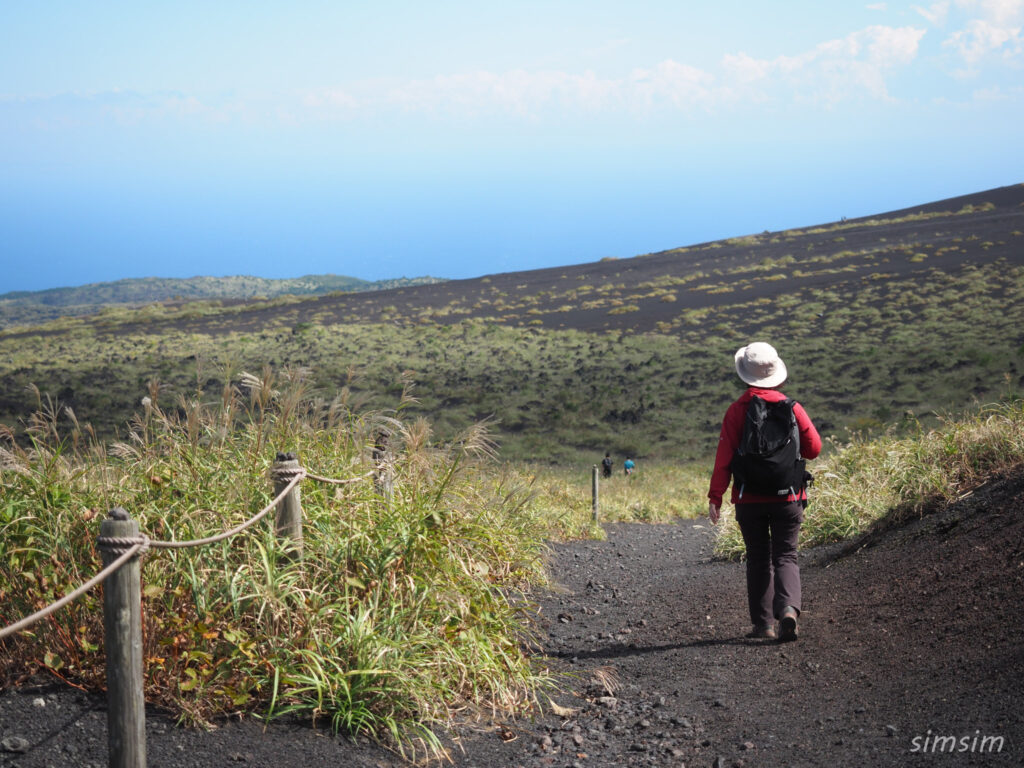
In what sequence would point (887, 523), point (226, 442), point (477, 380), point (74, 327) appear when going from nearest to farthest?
point (226, 442) → point (887, 523) → point (477, 380) → point (74, 327)

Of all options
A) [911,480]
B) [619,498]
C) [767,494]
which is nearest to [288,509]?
[767,494]

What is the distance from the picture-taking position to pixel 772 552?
5.07 m

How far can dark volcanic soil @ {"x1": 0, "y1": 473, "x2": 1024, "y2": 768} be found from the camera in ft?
11.2

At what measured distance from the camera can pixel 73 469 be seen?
4.72 m

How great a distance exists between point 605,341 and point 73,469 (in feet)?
116

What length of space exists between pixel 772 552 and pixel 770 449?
27.6 inches

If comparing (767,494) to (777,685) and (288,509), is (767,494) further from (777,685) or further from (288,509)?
(288,509)

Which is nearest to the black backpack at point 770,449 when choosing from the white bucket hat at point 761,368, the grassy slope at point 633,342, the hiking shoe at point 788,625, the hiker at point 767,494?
the hiker at point 767,494

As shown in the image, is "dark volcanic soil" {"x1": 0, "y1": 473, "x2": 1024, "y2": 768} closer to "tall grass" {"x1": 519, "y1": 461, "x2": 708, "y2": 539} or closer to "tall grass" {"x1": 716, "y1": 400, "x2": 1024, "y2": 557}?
"tall grass" {"x1": 716, "y1": 400, "x2": 1024, "y2": 557}

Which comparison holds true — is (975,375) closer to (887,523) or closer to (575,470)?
(575,470)

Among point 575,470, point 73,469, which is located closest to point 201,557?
point 73,469

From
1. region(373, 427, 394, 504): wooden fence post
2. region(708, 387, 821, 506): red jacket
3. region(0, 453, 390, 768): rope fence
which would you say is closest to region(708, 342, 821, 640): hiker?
region(708, 387, 821, 506): red jacket

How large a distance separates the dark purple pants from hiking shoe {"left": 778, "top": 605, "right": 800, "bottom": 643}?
3 cm

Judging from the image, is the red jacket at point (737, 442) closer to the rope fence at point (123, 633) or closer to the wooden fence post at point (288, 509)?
the wooden fence post at point (288, 509)
